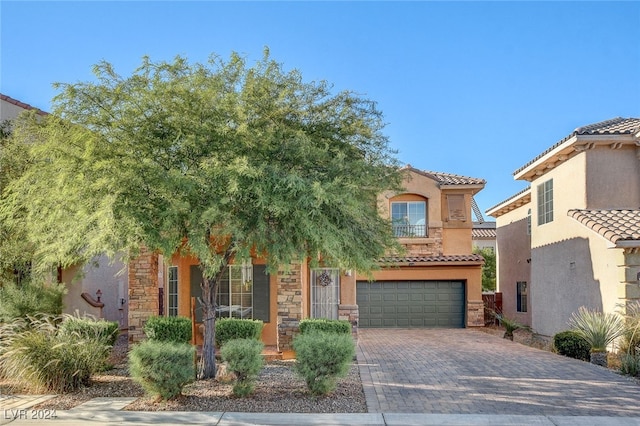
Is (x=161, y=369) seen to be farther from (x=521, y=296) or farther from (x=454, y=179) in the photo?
(x=521, y=296)

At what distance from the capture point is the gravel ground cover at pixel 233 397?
349 inches

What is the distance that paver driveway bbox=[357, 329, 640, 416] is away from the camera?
353 inches

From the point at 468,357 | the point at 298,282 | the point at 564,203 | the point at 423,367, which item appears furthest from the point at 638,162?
the point at 298,282

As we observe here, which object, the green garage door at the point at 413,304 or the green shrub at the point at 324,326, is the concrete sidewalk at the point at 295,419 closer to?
the green shrub at the point at 324,326

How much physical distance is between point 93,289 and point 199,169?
12438 mm

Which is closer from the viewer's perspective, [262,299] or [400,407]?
[400,407]

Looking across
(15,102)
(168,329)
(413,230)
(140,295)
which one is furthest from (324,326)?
(15,102)

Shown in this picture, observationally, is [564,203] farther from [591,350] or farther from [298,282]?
[298,282]

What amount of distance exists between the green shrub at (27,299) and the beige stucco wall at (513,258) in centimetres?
1761

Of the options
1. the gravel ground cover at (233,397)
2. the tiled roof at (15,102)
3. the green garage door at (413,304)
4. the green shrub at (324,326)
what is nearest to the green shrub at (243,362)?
the gravel ground cover at (233,397)

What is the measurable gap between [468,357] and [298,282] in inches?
191

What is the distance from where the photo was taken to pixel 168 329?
13.4 m

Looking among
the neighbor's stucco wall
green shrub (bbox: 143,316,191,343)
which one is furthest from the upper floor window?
green shrub (bbox: 143,316,191,343)

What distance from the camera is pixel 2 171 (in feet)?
46.2
